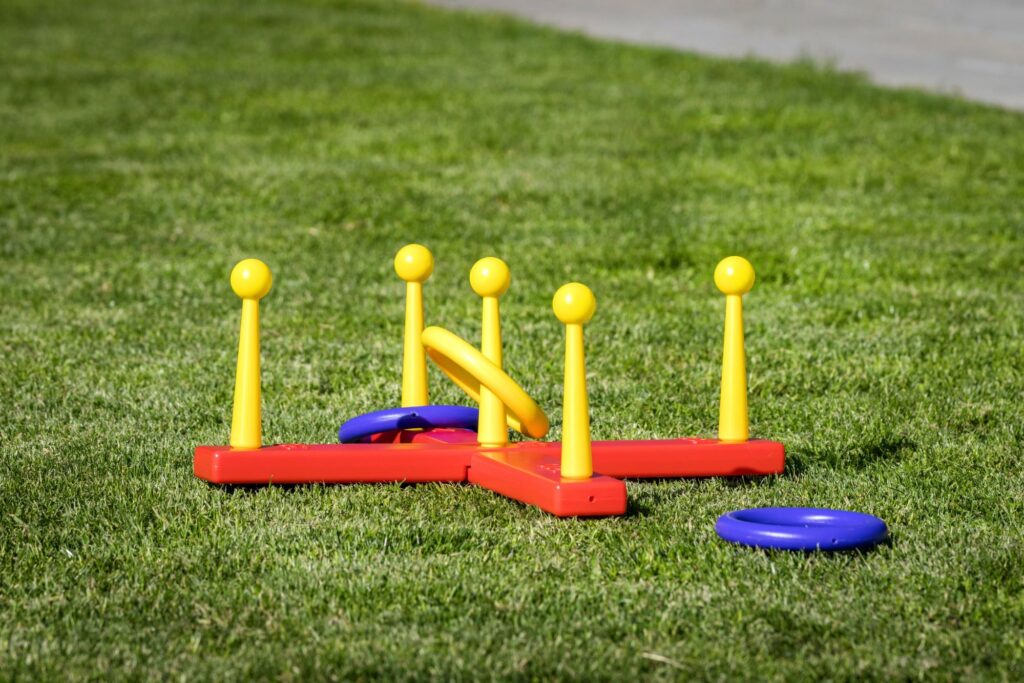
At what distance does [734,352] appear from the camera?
5.21m

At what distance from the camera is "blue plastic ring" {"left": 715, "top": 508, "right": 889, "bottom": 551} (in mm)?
4246

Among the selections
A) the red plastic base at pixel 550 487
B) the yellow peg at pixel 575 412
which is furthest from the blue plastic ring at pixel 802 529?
the yellow peg at pixel 575 412

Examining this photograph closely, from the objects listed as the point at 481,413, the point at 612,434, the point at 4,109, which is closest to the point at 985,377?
the point at 612,434

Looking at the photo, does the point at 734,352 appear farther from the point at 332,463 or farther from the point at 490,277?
the point at 332,463

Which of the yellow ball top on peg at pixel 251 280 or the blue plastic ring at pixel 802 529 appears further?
the yellow ball top on peg at pixel 251 280

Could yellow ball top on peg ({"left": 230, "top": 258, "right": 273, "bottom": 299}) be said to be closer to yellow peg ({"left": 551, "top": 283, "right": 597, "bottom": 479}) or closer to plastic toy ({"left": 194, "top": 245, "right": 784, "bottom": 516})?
plastic toy ({"left": 194, "top": 245, "right": 784, "bottom": 516})

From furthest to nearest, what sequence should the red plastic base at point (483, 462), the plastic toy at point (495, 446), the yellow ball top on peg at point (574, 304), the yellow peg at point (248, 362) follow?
the yellow peg at point (248, 362)
the red plastic base at point (483, 462)
the plastic toy at point (495, 446)
the yellow ball top on peg at point (574, 304)

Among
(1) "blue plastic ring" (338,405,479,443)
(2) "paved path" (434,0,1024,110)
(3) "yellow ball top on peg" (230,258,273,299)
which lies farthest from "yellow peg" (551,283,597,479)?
(2) "paved path" (434,0,1024,110)

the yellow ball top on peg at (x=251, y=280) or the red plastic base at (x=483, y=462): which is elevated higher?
the yellow ball top on peg at (x=251, y=280)

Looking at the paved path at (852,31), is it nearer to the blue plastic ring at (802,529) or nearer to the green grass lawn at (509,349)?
the green grass lawn at (509,349)

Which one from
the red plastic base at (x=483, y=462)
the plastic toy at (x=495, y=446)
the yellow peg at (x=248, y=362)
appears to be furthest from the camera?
the yellow peg at (x=248, y=362)

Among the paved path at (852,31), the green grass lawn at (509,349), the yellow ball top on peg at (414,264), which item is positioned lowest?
the green grass lawn at (509,349)

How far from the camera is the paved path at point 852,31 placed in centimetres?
1622

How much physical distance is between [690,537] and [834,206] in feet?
22.0
